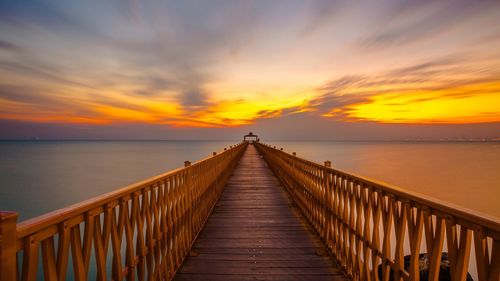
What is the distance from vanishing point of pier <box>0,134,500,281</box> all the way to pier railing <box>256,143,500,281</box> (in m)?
0.01

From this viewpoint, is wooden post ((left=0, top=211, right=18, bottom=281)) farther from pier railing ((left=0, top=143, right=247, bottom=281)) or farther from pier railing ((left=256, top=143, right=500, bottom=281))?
pier railing ((left=256, top=143, right=500, bottom=281))

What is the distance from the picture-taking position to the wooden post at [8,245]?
1.46 meters

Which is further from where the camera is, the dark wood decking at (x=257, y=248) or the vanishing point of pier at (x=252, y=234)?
the dark wood decking at (x=257, y=248)

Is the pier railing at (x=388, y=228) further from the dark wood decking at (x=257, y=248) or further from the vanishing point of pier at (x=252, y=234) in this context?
the dark wood decking at (x=257, y=248)

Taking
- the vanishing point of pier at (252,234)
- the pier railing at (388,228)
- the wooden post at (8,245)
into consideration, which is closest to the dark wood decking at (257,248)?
the vanishing point of pier at (252,234)

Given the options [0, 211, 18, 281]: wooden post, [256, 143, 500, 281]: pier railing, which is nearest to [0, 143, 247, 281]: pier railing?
[0, 211, 18, 281]: wooden post

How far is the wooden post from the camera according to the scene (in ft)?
4.80

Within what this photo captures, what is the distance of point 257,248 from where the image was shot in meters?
5.08

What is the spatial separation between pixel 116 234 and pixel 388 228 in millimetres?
2874

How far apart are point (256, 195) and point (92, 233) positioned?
7588mm

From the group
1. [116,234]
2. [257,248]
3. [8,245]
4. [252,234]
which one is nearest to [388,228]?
[257,248]

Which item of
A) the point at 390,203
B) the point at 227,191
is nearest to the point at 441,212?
the point at 390,203

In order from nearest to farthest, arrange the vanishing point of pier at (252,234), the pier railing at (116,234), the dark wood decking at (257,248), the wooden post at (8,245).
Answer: the wooden post at (8,245), the pier railing at (116,234), the vanishing point of pier at (252,234), the dark wood decking at (257,248)

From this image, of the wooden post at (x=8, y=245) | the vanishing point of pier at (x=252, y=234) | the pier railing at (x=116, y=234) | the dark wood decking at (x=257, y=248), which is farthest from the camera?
the dark wood decking at (x=257, y=248)
